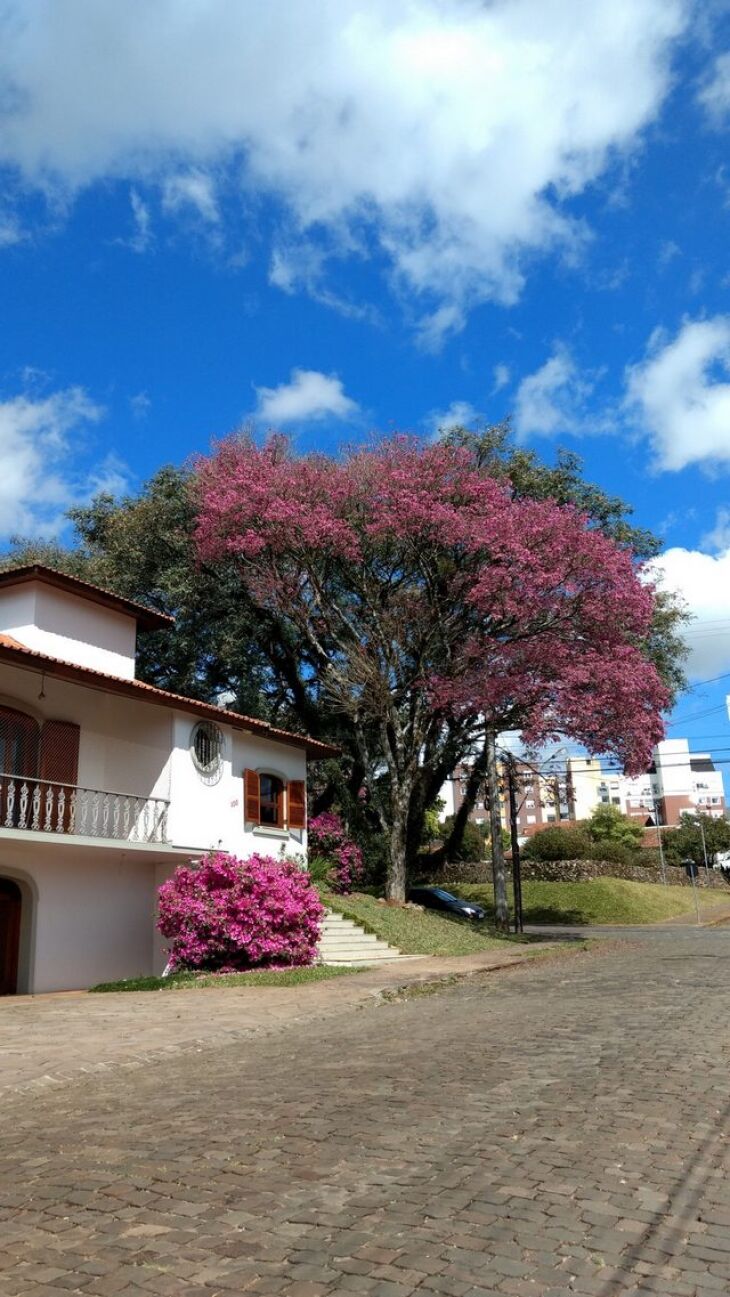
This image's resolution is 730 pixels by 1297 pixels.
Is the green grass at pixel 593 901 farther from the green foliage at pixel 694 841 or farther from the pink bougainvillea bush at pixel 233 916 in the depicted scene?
the green foliage at pixel 694 841

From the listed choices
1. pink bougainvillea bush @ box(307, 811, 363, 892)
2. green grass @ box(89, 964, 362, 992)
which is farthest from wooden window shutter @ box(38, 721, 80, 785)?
pink bougainvillea bush @ box(307, 811, 363, 892)

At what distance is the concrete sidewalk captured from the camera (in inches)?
387

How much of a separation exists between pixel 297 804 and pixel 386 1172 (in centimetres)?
1766

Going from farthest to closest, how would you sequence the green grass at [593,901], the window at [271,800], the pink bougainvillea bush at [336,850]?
the green grass at [593,901]
the pink bougainvillea bush at [336,850]
the window at [271,800]

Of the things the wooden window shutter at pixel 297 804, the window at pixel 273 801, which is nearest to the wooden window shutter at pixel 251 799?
the window at pixel 273 801

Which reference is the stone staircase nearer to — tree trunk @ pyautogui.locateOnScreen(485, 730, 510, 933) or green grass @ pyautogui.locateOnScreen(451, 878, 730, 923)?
tree trunk @ pyautogui.locateOnScreen(485, 730, 510, 933)

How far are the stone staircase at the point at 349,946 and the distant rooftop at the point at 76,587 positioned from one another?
794 centimetres

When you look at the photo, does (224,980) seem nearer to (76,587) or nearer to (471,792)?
(76,587)

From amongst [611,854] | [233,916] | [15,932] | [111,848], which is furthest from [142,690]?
[611,854]

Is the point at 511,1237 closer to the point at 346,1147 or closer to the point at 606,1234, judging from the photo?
the point at 606,1234

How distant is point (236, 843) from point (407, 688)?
7.74 m

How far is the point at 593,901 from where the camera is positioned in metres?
39.9

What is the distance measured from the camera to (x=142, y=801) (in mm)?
18484

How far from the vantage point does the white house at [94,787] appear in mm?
17109
